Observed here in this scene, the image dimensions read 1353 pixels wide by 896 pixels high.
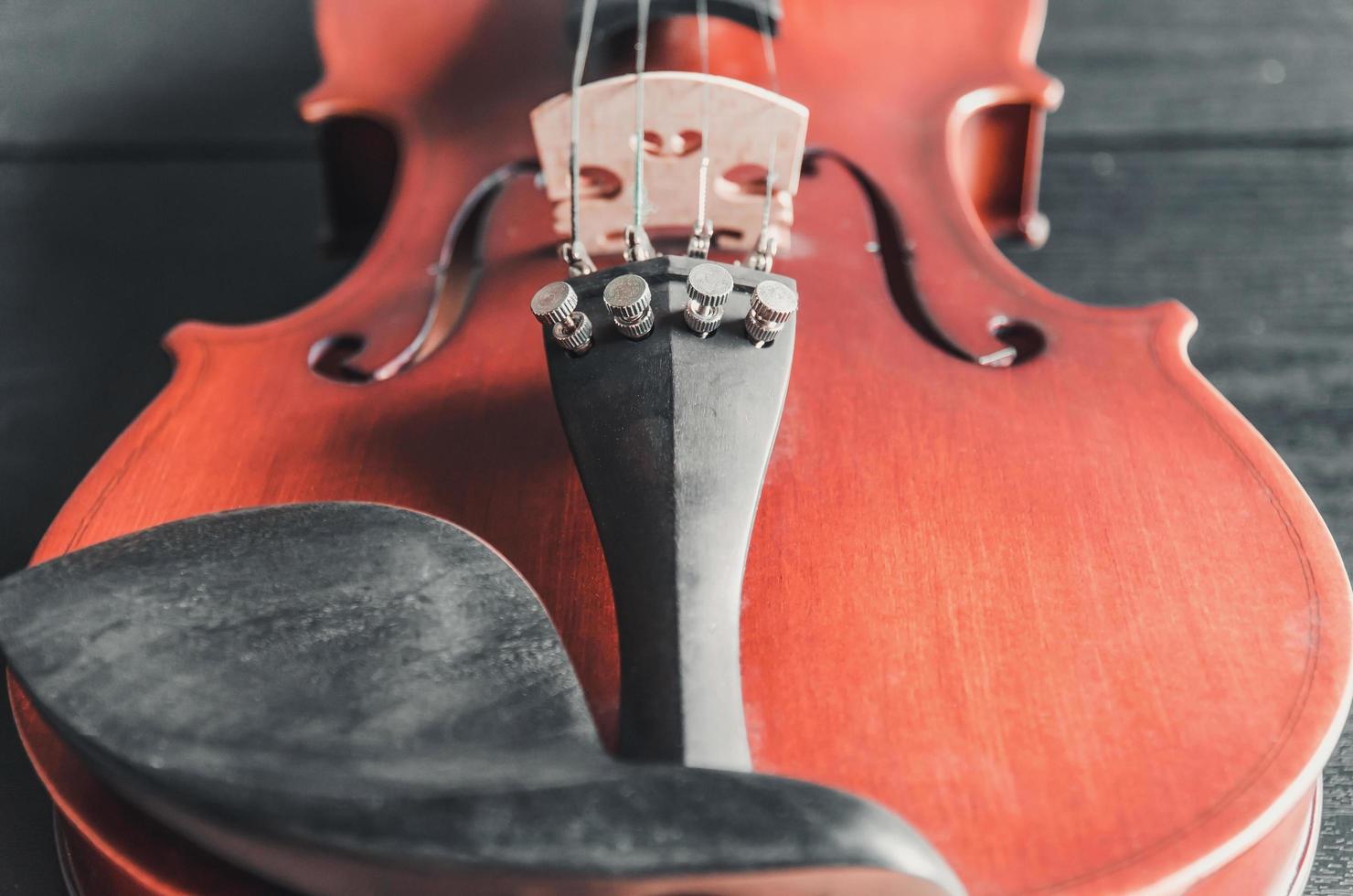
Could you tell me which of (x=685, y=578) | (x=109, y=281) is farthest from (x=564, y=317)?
(x=109, y=281)

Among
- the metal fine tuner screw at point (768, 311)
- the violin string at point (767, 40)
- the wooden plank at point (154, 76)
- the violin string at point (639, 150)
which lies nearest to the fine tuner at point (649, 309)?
the metal fine tuner screw at point (768, 311)

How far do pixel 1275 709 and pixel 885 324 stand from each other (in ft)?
1.07

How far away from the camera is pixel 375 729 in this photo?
441mm

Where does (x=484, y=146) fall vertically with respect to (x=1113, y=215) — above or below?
above

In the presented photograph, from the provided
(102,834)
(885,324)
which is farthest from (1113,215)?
(102,834)

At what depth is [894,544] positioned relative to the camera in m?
0.59

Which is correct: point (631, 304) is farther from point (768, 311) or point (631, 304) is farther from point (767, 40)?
point (767, 40)

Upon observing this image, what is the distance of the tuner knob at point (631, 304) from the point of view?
24.0 inches

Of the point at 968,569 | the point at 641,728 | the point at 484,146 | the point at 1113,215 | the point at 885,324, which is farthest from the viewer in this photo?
the point at 1113,215

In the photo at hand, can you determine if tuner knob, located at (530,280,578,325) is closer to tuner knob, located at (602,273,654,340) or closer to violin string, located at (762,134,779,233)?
tuner knob, located at (602,273,654,340)

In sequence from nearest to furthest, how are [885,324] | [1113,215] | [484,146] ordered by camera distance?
[885,324] < [484,146] < [1113,215]

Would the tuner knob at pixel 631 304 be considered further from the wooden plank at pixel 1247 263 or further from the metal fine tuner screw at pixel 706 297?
the wooden plank at pixel 1247 263

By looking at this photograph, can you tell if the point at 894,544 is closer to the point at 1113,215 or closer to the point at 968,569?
the point at 968,569

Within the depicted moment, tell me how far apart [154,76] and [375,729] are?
107cm
